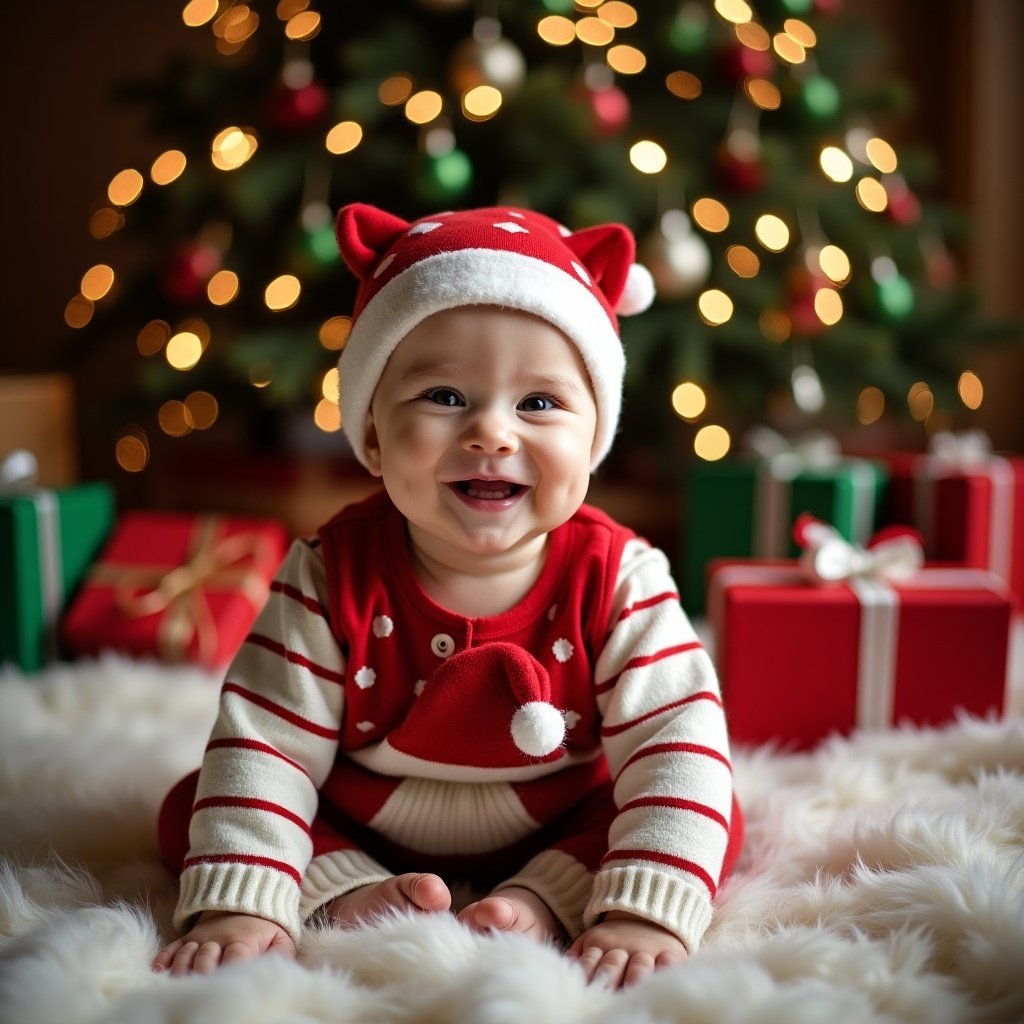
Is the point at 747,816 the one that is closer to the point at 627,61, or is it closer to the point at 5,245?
the point at 627,61

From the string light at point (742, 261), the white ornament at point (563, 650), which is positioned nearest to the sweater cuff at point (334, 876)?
the white ornament at point (563, 650)

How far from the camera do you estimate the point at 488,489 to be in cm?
85

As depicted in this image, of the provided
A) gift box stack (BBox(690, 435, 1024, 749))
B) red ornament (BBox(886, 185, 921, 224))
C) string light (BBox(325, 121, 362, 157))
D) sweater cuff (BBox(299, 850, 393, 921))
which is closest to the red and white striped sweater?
sweater cuff (BBox(299, 850, 393, 921))

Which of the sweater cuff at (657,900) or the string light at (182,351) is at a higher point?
the string light at (182,351)

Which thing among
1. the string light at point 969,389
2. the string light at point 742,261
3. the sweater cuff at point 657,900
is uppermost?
the string light at point 742,261

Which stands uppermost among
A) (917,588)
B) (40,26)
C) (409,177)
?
(40,26)

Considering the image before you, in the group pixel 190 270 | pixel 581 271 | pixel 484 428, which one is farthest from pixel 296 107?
pixel 484 428

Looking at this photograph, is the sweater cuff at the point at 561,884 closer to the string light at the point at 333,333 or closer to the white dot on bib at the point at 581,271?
the white dot on bib at the point at 581,271

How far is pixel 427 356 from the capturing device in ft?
2.72

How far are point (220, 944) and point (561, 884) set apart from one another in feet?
0.84

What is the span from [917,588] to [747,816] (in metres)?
0.42

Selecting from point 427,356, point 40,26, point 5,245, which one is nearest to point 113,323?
point 5,245

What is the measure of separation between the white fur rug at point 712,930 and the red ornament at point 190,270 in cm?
89

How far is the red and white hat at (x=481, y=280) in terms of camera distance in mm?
821
